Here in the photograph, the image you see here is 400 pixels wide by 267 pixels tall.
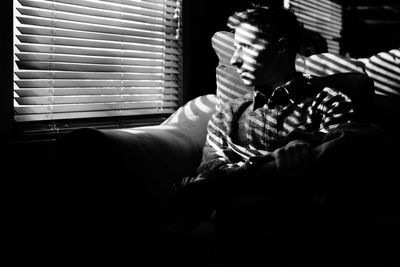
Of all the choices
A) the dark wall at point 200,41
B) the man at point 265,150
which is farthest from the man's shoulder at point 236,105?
the dark wall at point 200,41

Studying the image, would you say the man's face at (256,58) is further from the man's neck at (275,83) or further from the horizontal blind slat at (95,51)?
the horizontal blind slat at (95,51)

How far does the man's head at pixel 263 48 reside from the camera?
171cm

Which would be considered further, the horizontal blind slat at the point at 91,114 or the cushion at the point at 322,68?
the horizontal blind slat at the point at 91,114

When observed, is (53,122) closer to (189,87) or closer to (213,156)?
(213,156)

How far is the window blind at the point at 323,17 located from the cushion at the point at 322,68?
1675 millimetres

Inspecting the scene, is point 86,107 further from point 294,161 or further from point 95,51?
point 294,161

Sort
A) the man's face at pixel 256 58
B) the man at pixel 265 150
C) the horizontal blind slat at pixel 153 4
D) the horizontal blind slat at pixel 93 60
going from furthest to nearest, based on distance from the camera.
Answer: the horizontal blind slat at pixel 153 4, the horizontal blind slat at pixel 93 60, the man's face at pixel 256 58, the man at pixel 265 150

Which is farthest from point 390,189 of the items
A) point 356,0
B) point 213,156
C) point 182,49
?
point 356,0

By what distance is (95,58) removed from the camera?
2.20m

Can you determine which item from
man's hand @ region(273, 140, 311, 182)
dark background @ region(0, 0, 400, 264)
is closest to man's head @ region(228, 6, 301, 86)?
man's hand @ region(273, 140, 311, 182)

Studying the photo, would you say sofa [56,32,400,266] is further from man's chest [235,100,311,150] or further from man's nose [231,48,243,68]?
man's nose [231,48,243,68]

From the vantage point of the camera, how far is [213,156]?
1.71 metres

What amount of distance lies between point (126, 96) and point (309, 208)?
1.39 metres

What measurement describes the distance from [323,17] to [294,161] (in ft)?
10.7
